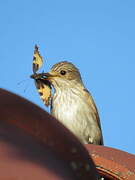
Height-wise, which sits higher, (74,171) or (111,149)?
(111,149)

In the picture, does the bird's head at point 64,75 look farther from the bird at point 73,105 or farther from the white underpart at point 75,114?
the white underpart at point 75,114

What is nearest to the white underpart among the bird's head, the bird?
the bird

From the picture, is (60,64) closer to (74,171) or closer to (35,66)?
(35,66)

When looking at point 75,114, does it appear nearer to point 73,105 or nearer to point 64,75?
point 73,105

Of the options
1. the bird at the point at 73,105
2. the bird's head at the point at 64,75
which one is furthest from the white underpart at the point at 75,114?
the bird's head at the point at 64,75

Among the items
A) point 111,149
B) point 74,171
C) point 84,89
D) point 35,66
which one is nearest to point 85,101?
point 84,89

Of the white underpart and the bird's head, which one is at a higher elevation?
the bird's head

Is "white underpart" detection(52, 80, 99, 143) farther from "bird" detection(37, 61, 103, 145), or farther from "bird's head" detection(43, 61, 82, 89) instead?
"bird's head" detection(43, 61, 82, 89)

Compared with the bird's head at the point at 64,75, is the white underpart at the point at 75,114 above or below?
below

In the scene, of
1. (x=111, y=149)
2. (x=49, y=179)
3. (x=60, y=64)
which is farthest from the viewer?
(x=60, y=64)
